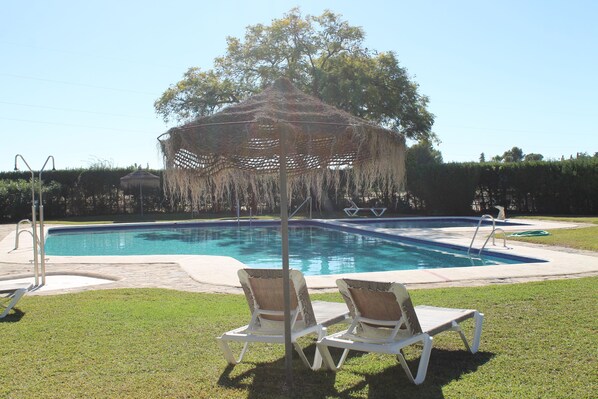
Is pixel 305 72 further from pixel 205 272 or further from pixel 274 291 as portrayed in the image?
pixel 274 291

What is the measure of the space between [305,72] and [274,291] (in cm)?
2441

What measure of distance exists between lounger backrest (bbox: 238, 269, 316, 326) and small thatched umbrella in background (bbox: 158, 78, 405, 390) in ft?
1.11

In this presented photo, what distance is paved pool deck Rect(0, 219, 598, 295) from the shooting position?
883cm

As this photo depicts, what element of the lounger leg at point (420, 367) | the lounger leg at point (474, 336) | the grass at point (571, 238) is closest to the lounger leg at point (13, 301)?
the lounger leg at point (420, 367)

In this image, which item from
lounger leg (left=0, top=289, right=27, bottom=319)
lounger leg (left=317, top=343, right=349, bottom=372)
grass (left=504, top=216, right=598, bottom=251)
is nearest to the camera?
lounger leg (left=317, top=343, right=349, bottom=372)

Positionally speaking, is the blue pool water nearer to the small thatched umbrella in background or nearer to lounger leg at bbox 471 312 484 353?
lounger leg at bbox 471 312 484 353

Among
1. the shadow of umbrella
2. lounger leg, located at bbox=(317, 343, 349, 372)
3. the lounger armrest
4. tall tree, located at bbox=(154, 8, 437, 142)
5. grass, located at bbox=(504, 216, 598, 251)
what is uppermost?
tall tree, located at bbox=(154, 8, 437, 142)

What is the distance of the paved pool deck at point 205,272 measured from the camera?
8.83m

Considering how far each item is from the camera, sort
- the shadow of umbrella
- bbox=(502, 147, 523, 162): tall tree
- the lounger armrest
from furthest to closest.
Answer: bbox=(502, 147, 523, 162): tall tree, the shadow of umbrella, the lounger armrest

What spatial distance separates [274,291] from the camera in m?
4.77

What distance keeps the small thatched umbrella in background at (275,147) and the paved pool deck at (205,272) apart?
302 centimetres

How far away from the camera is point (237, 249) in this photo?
1741cm

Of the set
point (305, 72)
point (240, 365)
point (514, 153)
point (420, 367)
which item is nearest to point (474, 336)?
point (420, 367)

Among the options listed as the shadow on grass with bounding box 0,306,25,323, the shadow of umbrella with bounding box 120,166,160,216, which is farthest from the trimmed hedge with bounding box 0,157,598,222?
the shadow on grass with bounding box 0,306,25,323
